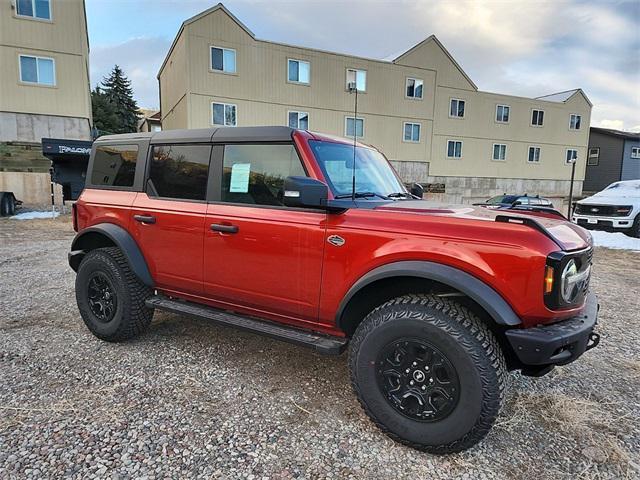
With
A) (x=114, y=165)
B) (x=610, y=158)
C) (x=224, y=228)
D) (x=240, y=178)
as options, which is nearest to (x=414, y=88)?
(x=610, y=158)

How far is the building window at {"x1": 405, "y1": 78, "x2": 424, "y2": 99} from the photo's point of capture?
25019mm

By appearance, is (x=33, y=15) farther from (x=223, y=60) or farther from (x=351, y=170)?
(x=351, y=170)

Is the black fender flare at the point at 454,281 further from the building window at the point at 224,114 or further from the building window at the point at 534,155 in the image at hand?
the building window at the point at 534,155

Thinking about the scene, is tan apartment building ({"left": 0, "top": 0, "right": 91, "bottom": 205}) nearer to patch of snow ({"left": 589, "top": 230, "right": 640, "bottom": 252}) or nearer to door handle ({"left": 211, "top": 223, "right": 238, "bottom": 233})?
door handle ({"left": 211, "top": 223, "right": 238, "bottom": 233})

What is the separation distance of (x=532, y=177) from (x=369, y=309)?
104 ft

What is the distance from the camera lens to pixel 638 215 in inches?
448

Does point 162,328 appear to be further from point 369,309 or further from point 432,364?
point 432,364

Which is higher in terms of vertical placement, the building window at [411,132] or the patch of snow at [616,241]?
the building window at [411,132]

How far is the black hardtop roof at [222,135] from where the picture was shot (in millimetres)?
3010

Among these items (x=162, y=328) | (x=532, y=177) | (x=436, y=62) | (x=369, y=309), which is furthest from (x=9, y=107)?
(x=532, y=177)

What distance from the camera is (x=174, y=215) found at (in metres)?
3.36

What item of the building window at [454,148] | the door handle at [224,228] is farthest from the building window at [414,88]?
the door handle at [224,228]

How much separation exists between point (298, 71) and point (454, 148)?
11.7m

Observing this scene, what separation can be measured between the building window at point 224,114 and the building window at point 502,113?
1829 cm
